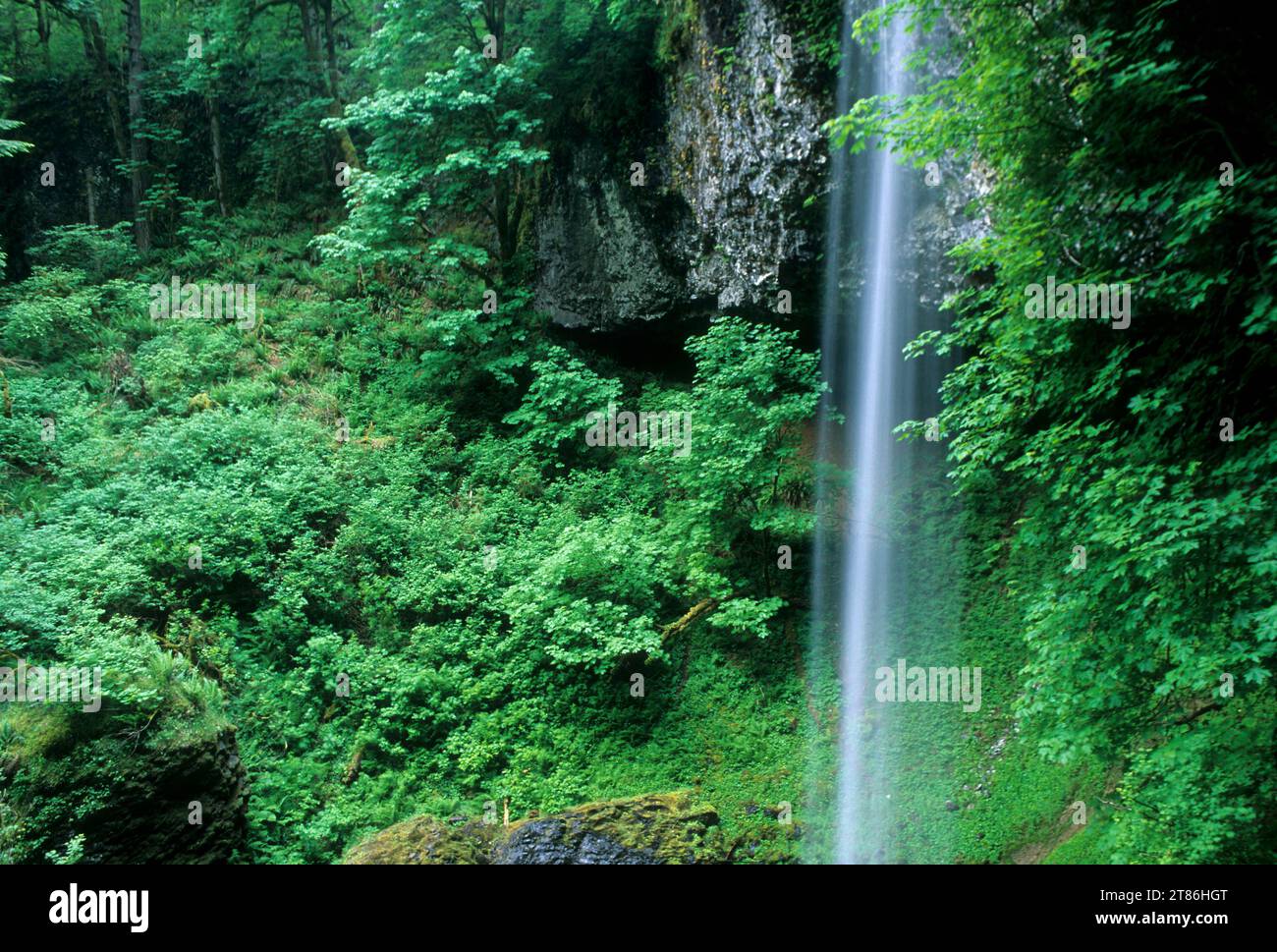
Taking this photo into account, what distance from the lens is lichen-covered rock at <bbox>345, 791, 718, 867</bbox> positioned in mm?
7016

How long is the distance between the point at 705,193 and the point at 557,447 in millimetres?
4472

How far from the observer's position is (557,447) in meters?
13.1

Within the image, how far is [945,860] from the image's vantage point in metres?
8.34

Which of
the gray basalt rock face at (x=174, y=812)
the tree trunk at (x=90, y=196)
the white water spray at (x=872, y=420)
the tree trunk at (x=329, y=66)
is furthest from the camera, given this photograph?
the tree trunk at (x=329, y=66)

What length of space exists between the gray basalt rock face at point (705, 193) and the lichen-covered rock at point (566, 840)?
7.43 metres

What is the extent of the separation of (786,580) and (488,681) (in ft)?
14.1

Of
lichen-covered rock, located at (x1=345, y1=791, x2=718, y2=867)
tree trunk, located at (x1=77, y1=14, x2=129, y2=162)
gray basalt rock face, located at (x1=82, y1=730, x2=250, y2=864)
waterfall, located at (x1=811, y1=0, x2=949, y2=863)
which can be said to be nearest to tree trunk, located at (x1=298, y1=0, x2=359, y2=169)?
tree trunk, located at (x1=77, y1=14, x2=129, y2=162)

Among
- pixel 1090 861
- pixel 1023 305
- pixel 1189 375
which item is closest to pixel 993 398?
pixel 1023 305

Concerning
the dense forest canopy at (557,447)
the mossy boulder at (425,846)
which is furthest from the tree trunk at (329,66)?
the mossy boulder at (425,846)

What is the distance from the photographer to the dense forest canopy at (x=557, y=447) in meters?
5.94

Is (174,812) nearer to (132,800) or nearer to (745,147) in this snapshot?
(132,800)

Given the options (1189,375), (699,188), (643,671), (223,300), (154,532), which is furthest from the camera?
(223,300)

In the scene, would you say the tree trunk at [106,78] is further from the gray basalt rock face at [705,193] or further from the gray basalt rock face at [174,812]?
the gray basalt rock face at [174,812]
